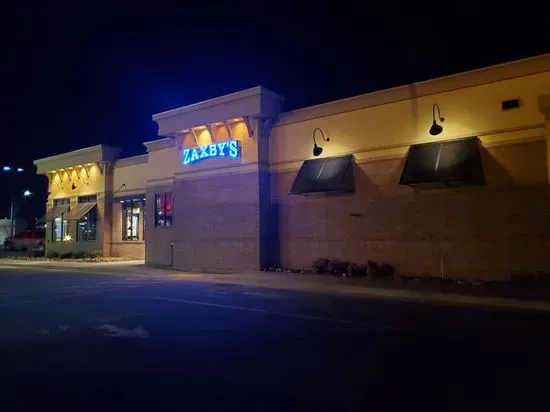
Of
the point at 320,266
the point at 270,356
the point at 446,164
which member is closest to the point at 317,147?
the point at 320,266

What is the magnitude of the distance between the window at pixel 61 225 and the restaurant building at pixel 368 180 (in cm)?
1181

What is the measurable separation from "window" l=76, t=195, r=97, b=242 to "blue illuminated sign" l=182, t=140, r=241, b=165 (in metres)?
12.1

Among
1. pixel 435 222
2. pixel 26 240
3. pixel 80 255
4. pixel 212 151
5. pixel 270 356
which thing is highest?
pixel 212 151

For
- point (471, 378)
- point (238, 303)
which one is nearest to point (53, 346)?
point (238, 303)

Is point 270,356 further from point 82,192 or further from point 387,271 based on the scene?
point 82,192

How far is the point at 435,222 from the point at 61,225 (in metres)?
29.3

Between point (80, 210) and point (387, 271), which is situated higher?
point (80, 210)

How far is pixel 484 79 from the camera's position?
1673 centimetres

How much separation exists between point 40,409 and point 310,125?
17.4 metres

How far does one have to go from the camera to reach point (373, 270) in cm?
1838

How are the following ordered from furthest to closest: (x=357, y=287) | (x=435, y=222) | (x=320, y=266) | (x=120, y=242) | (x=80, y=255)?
(x=80, y=255) → (x=120, y=242) → (x=320, y=266) → (x=435, y=222) → (x=357, y=287)

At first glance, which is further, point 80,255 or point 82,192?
point 82,192

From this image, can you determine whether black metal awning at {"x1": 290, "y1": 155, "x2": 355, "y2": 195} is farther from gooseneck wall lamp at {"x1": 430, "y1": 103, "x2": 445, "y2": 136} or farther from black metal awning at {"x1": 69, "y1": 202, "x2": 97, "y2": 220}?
black metal awning at {"x1": 69, "y1": 202, "x2": 97, "y2": 220}

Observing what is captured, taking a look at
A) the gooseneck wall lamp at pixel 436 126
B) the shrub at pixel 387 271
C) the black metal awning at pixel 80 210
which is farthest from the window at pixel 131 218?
the gooseneck wall lamp at pixel 436 126
